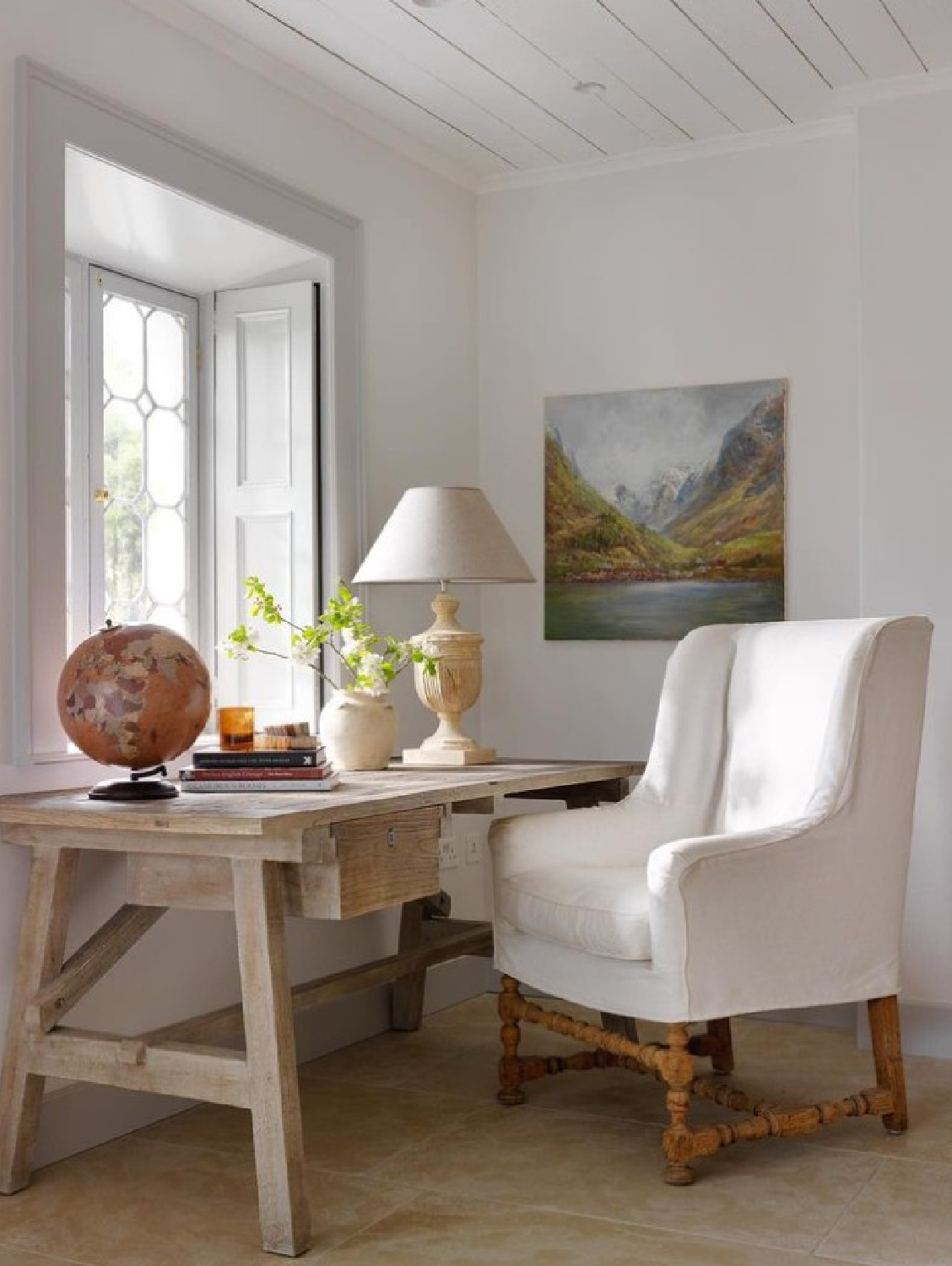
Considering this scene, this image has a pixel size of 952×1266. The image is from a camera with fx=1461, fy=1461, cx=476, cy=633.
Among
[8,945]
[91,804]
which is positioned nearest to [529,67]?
[91,804]

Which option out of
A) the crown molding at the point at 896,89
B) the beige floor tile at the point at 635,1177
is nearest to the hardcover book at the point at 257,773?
the beige floor tile at the point at 635,1177

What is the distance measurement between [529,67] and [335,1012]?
7.66 feet

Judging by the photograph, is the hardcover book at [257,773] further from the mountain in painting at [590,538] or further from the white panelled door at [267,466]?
the mountain in painting at [590,538]

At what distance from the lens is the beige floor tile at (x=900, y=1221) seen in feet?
7.57

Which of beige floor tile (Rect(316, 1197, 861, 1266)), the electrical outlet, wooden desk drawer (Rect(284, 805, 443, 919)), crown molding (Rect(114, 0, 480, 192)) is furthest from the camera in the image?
crown molding (Rect(114, 0, 480, 192))

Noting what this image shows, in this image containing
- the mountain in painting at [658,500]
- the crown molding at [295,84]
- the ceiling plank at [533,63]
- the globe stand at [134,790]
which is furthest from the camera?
the mountain in painting at [658,500]

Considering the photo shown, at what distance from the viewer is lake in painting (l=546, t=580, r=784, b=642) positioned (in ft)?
12.9

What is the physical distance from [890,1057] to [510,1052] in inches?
31.1

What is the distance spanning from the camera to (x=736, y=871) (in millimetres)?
2645

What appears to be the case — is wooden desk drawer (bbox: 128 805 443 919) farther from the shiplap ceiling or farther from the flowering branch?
the shiplap ceiling

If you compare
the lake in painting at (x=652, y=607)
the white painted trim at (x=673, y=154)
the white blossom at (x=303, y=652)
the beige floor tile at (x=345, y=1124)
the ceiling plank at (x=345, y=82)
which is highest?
the ceiling plank at (x=345, y=82)

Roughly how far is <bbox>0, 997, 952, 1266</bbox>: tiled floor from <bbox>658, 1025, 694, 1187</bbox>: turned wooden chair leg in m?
A: 0.04

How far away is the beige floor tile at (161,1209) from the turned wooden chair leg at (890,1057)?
98 centimetres

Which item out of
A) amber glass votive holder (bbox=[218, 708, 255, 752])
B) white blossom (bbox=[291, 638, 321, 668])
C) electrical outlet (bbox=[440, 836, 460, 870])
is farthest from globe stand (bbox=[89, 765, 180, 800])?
white blossom (bbox=[291, 638, 321, 668])
